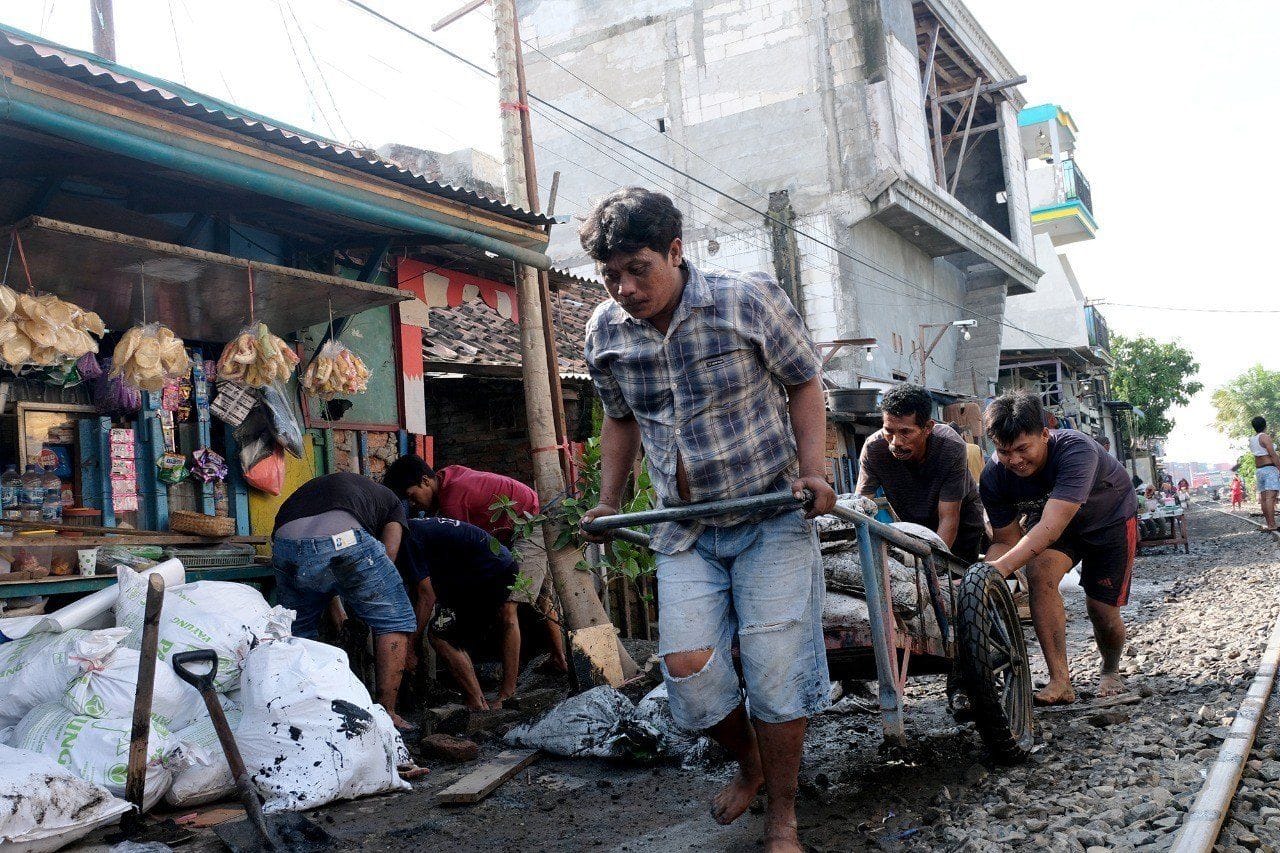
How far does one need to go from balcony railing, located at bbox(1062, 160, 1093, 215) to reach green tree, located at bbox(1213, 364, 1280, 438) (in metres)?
30.1

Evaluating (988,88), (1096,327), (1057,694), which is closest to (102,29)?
(1057,694)

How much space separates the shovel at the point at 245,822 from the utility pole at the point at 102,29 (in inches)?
257

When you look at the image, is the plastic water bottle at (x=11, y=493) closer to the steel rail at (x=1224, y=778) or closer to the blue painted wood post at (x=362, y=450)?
the blue painted wood post at (x=362, y=450)

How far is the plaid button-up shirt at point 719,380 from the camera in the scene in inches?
118

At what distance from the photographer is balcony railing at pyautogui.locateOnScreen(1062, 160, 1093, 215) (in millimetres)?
38250

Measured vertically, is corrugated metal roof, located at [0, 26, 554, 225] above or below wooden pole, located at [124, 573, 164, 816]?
above

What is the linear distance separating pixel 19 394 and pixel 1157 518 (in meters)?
14.3

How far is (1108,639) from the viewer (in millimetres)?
5332

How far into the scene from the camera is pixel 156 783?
369cm

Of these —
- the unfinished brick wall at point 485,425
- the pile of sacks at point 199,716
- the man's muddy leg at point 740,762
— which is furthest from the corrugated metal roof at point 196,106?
the unfinished brick wall at point 485,425

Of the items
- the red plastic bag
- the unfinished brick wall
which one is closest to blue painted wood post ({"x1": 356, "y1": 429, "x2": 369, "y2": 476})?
the red plastic bag

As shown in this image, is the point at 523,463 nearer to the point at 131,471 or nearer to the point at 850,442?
the point at 131,471

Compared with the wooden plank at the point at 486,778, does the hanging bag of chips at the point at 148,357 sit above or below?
above

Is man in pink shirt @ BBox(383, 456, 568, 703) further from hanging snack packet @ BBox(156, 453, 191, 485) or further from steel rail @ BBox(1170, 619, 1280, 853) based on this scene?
steel rail @ BBox(1170, 619, 1280, 853)
